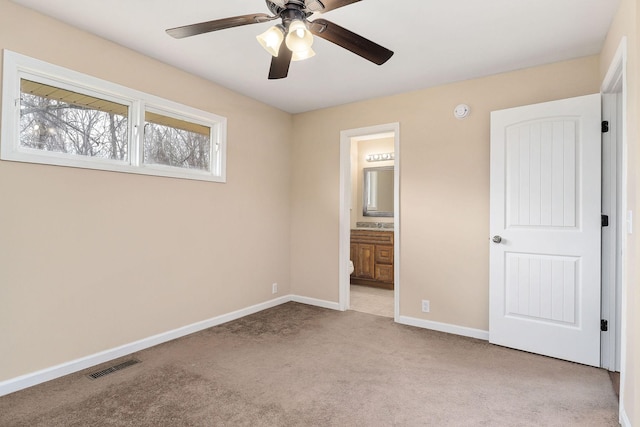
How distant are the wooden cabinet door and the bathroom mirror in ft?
2.43

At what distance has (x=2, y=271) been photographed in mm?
2141

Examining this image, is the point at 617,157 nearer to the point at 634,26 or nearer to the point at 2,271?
the point at 634,26

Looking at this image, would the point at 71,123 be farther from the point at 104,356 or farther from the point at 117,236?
the point at 104,356

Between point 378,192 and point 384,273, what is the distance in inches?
55.9

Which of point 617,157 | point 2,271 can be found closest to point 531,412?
point 617,157

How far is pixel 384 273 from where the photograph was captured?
522cm

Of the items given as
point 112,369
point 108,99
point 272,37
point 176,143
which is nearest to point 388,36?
point 272,37

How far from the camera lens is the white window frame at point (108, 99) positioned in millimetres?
2172

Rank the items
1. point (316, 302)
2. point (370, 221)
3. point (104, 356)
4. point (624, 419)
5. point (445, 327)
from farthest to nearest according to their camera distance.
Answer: point (370, 221), point (316, 302), point (445, 327), point (104, 356), point (624, 419)

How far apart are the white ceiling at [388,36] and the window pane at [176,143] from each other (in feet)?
1.69

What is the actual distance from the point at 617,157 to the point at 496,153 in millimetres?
817

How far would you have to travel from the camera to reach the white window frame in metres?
2.17

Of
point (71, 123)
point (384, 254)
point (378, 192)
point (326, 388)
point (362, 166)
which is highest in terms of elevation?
point (362, 166)

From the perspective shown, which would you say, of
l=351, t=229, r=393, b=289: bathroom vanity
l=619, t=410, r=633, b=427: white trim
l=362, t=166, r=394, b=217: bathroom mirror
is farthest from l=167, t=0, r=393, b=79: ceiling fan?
l=362, t=166, r=394, b=217: bathroom mirror
